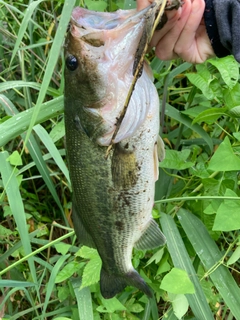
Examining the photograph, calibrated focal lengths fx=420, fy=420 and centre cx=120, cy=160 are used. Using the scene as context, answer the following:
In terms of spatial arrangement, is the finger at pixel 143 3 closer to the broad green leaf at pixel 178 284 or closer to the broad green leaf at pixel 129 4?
the broad green leaf at pixel 129 4

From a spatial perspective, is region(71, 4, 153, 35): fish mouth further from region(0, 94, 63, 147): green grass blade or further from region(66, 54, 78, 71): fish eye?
region(0, 94, 63, 147): green grass blade

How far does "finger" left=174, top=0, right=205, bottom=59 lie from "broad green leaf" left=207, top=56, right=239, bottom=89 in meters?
0.16

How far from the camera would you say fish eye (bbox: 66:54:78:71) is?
1214mm

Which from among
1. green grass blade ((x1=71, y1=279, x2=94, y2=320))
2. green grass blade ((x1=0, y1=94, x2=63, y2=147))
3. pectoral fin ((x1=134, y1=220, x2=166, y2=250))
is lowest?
green grass blade ((x1=71, y1=279, x2=94, y2=320))

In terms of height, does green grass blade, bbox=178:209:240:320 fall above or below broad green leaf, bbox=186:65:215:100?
below

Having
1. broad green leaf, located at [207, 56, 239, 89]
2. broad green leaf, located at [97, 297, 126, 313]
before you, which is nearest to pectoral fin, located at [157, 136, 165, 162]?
broad green leaf, located at [207, 56, 239, 89]

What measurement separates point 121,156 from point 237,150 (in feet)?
2.06

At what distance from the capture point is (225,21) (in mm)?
1402

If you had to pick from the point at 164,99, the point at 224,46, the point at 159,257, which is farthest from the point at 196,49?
the point at 159,257

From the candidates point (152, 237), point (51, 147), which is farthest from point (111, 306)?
point (51, 147)

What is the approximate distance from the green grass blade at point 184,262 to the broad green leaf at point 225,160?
0.39 m

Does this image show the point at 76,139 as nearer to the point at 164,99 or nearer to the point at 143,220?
the point at 143,220

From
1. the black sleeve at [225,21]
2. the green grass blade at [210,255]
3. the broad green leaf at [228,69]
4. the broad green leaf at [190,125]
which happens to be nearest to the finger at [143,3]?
the black sleeve at [225,21]

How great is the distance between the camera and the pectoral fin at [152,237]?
1.45 m
